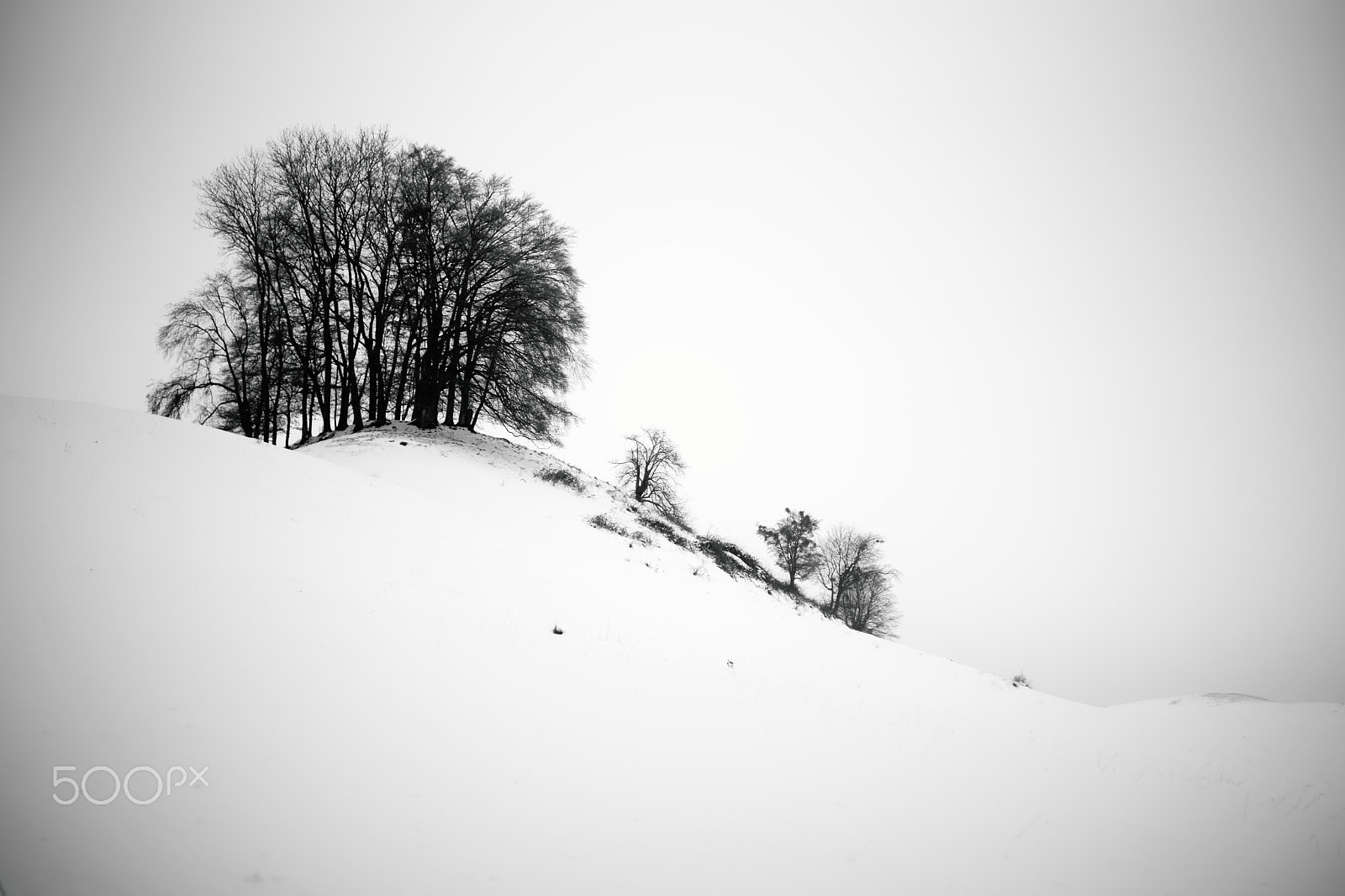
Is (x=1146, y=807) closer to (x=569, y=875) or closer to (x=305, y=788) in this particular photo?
(x=569, y=875)

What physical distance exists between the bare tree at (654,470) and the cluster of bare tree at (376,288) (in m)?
7.70

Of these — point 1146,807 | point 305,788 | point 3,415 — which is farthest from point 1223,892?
point 3,415

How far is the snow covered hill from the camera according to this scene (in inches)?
111

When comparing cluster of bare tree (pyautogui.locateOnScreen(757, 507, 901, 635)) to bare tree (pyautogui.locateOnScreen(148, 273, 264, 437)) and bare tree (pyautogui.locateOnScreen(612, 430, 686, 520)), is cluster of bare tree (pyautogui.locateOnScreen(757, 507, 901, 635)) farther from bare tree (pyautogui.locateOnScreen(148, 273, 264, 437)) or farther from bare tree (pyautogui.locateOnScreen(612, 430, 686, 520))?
bare tree (pyautogui.locateOnScreen(148, 273, 264, 437))

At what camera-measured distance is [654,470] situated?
26.3 meters

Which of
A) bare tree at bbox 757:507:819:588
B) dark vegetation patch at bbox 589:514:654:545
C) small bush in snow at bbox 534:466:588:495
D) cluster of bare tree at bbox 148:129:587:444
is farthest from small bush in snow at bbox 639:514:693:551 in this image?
bare tree at bbox 757:507:819:588

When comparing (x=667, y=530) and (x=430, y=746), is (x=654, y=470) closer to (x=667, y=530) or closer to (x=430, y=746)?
(x=667, y=530)

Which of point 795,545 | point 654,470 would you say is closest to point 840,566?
point 795,545

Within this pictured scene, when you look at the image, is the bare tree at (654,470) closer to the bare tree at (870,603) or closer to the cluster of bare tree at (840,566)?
the cluster of bare tree at (840,566)

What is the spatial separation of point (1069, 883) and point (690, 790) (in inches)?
121

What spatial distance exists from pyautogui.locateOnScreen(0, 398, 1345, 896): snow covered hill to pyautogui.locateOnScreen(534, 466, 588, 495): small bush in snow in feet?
27.8

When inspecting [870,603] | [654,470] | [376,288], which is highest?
[376,288]

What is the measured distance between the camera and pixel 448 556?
7.96 m

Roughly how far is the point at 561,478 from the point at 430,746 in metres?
14.5
